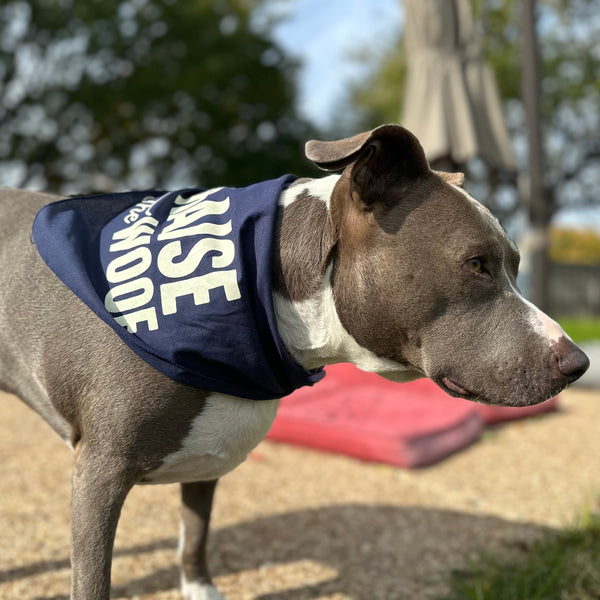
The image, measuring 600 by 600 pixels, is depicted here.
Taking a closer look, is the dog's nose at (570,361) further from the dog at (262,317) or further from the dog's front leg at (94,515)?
the dog's front leg at (94,515)

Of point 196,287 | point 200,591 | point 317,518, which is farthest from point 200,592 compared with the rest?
point 196,287

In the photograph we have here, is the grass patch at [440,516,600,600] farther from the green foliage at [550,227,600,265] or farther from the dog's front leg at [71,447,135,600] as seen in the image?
the green foliage at [550,227,600,265]

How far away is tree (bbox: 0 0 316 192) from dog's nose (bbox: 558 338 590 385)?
19.1m

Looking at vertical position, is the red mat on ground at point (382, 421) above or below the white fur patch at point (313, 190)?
below

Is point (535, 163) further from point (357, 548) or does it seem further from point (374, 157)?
point (374, 157)

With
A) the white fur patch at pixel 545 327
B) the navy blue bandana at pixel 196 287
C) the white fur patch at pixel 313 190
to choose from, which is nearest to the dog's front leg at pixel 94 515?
the navy blue bandana at pixel 196 287

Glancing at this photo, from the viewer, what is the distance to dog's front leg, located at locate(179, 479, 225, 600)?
8.35 feet

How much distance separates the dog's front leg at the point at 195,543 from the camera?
2.54 meters

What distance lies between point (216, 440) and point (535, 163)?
6.90 meters

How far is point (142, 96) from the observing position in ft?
62.9

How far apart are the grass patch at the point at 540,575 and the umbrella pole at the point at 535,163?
4.97m

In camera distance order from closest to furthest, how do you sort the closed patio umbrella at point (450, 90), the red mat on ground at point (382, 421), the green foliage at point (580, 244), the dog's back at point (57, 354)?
the dog's back at point (57, 354) → the red mat on ground at point (382, 421) → the closed patio umbrella at point (450, 90) → the green foliage at point (580, 244)

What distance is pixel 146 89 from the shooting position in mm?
19109

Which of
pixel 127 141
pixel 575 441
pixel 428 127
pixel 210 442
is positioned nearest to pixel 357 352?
pixel 210 442
